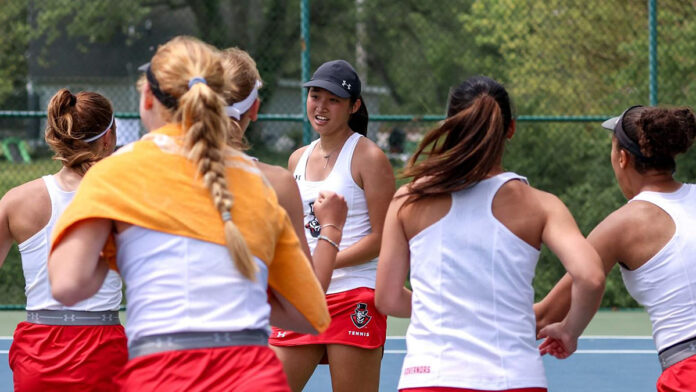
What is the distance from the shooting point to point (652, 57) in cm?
905

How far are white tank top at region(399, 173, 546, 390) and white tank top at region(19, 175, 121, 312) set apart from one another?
4.26 feet

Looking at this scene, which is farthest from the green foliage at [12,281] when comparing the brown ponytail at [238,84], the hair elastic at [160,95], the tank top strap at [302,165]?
the hair elastic at [160,95]

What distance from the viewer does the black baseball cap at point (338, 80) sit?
454 centimetres

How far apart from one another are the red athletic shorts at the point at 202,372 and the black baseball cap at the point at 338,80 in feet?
7.66

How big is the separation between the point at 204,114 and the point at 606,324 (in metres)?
6.97

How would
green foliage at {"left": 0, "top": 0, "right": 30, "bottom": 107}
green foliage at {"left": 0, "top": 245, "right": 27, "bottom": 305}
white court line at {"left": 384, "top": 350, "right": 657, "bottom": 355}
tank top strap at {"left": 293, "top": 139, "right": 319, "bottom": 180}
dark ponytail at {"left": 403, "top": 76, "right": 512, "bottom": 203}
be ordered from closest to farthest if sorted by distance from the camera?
dark ponytail at {"left": 403, "top": 76, "right": 512, "bottom": 203} < tank top strap at {"left": 293, "top": 139, "right": 319, "bottom": 180} < white court line at {"left": 384, "top": 350, "right": 657, "bottom": 355} < green foliage at {"left": 0, "top": 245, "right": 27, "bottom": 305} < green foliage at {"left": 0, "top": 0, "right": 30, "bottom": 107}

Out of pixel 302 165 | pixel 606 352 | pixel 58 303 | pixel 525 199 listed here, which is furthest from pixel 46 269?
pixel 606 352

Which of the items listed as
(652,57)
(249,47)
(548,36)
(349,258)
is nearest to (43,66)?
(249,47)

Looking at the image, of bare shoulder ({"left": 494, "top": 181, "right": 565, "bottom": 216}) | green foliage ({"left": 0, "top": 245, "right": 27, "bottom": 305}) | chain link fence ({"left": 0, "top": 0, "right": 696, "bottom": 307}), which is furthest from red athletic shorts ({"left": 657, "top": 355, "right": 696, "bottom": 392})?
green foliage ({"left": 0, "top": 245, "right": 27, "bottom": 305})

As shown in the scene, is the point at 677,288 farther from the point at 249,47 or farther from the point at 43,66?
the point at 43,66

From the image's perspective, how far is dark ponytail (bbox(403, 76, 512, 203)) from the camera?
9.42ft

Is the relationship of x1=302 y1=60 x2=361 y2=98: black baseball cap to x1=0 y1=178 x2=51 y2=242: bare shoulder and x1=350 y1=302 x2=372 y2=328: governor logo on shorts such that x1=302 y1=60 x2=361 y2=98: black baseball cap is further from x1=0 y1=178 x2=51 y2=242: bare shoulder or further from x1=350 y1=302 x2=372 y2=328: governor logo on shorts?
x1=0 y1=178 x2=51 y2=242: bare shoulder

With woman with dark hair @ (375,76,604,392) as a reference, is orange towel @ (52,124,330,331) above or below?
above

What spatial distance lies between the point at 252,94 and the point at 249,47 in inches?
417
